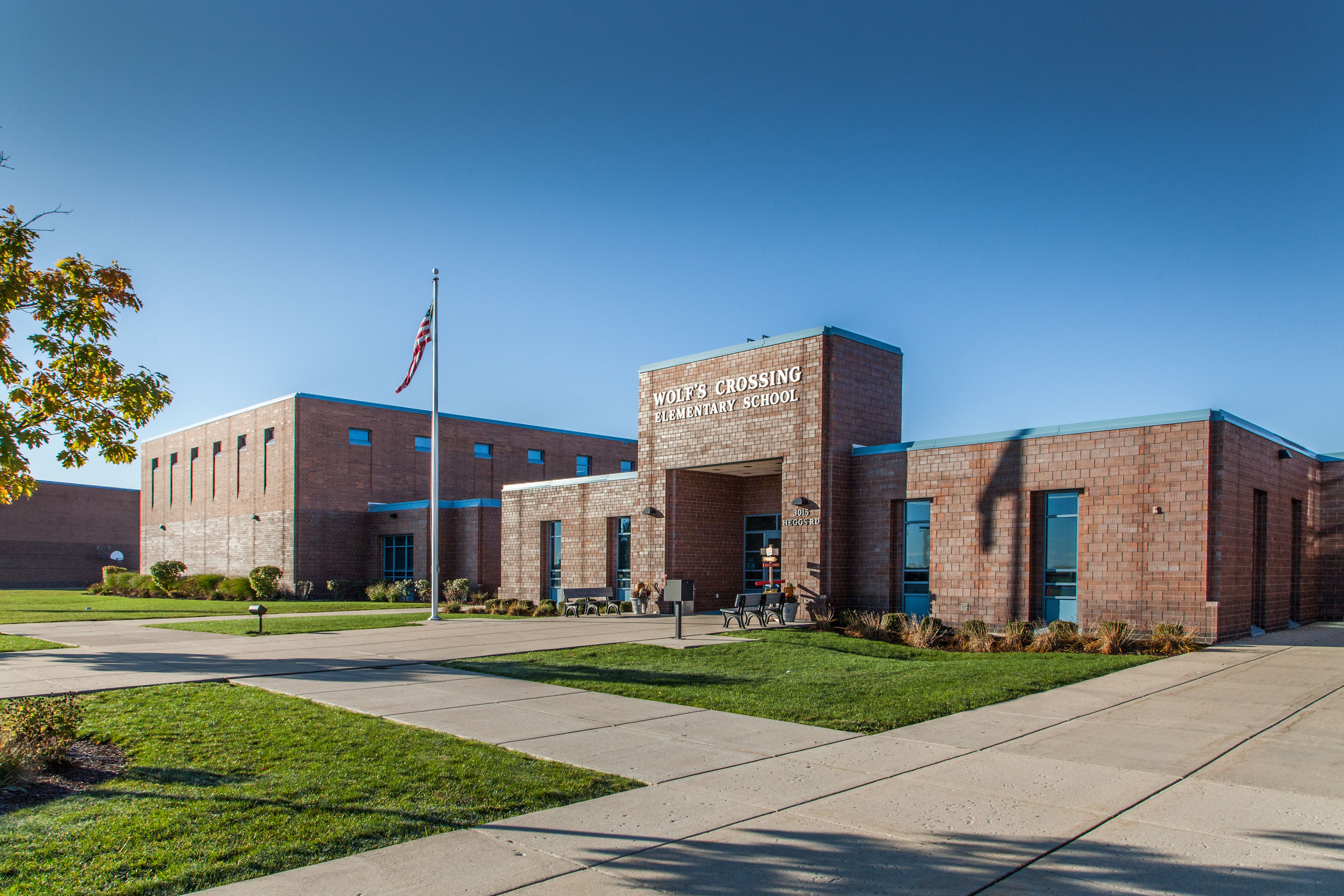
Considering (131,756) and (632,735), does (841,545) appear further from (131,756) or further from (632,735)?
(131,756)

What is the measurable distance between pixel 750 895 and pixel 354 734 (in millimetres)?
4962

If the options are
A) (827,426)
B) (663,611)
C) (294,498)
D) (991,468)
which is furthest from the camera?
(294,498)

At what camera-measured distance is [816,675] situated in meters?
12.8

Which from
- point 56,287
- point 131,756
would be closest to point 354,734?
point 131,756

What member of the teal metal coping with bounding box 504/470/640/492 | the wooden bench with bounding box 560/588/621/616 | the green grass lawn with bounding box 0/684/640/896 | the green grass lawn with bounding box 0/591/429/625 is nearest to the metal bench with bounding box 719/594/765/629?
the wooden bench with bounding box 560/588/621/616

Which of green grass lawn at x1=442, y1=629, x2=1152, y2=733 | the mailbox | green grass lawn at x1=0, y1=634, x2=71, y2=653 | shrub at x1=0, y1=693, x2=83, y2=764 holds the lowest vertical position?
green grass lawn at x1=0, y1=634, x2=71, y2=653

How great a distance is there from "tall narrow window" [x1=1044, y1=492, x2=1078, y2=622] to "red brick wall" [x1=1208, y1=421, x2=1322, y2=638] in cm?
261

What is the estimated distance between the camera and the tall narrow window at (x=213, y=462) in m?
49.4

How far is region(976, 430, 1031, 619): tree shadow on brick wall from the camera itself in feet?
62.3

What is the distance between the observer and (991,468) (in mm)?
19641

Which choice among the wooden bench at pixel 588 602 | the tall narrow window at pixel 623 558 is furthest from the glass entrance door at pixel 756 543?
the wooden bench at pixel 588 602

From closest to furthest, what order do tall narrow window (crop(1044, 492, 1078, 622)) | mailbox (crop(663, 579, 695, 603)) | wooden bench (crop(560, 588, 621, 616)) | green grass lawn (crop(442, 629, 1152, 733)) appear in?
green grass lawn (crop(442, 629, 1152, 733)) → mailbox (crop(663, 579, 695, 603)) → tall narrow window (crop(1044, 492, 1078, 622)) → wooden bench (crop(560, 588, 621, 616))

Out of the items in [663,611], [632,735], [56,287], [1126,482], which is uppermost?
[56,287]

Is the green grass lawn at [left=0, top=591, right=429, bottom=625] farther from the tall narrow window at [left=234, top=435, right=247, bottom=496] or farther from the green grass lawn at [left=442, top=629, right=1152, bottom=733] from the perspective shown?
the green grass lawn at [left=442, top=629, right=1152, bottom=733]
